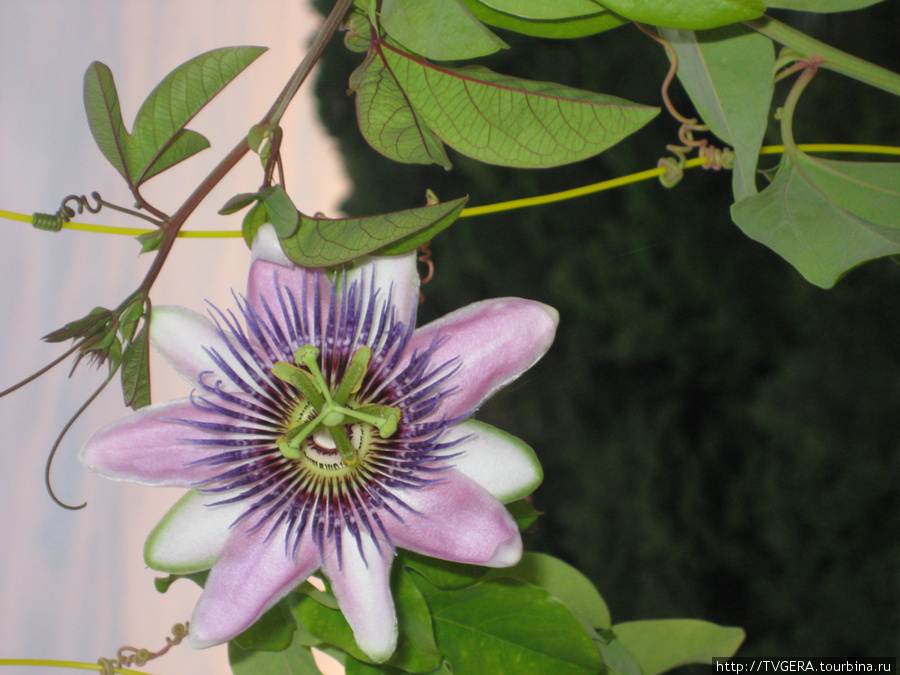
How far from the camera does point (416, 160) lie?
0.61 m

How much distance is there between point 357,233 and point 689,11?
0.26 metres

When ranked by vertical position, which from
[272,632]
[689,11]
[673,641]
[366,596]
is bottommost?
[673,641]

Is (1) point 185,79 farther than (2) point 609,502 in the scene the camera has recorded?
No

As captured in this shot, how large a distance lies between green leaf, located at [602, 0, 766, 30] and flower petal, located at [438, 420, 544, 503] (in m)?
0.31

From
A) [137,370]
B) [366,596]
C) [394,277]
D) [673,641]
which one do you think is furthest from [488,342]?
[673,641]

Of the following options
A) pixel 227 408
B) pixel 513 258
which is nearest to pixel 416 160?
pixel 227 408

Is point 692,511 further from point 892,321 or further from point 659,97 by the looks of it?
point 659,97

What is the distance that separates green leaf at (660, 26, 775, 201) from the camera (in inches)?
23.9

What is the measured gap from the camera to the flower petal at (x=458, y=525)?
0.47 m

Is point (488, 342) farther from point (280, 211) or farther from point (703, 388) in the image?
point (703, 388)

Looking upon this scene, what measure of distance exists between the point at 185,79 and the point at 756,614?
111 centimetres

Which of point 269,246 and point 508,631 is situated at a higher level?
point 269,246

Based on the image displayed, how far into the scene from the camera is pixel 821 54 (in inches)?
23.7

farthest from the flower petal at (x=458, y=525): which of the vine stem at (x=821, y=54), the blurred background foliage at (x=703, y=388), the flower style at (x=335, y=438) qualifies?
the blurred background foliage at (x=703, y=388)
